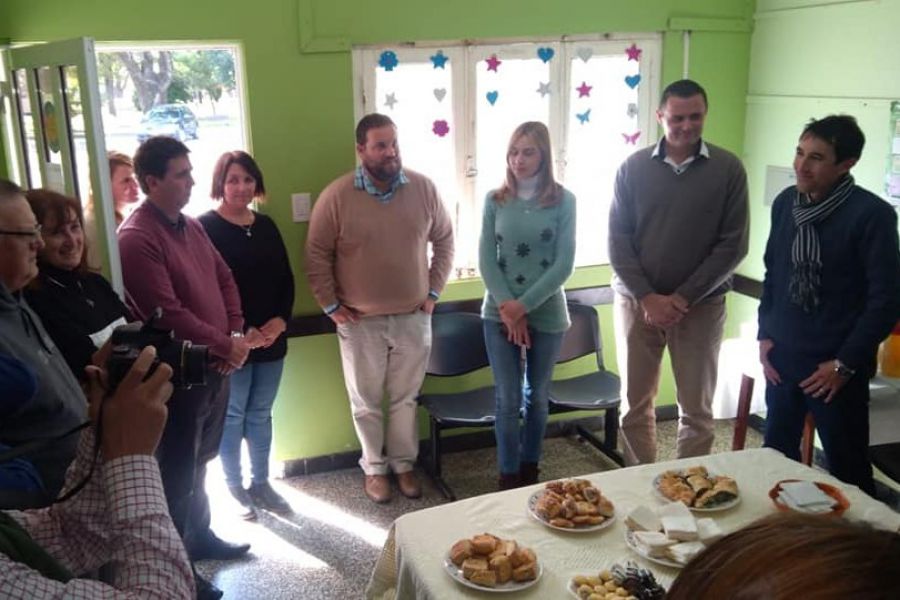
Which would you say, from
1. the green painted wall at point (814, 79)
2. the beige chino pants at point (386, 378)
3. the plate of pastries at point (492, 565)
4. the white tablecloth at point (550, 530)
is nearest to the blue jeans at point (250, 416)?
the beige chino pants at point (386, 378)

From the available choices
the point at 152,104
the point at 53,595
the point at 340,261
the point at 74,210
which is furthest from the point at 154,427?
the point at 152,104

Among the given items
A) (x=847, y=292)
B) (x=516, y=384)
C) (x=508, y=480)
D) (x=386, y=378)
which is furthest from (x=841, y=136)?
(x=386, y=378)

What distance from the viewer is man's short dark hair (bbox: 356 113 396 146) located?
3.12 m

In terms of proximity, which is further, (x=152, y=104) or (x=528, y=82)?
(x=528, y=82)

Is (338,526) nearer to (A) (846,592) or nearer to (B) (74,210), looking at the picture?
(B) (74,210)

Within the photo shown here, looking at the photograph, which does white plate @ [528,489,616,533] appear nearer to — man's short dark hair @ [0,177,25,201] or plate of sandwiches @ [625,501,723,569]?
plate of sandwiches @ [625,501,723,569]

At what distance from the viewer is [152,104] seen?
10.5 ft

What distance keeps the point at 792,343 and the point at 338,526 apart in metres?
1.90

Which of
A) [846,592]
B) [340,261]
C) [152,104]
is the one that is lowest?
[340,261]

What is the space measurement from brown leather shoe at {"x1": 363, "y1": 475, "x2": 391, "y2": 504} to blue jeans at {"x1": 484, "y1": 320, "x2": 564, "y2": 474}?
20.8 inches

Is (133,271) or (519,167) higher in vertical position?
(519,167)

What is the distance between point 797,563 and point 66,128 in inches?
98.4

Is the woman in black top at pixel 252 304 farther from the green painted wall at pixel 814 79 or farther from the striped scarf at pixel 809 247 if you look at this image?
the green painted wall at pixel 814 79

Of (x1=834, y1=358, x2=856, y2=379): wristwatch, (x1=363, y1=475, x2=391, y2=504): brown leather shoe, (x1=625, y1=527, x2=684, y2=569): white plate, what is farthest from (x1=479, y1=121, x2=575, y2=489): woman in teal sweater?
(x1=625, y1=527, x2=684, y2=569): white plate
